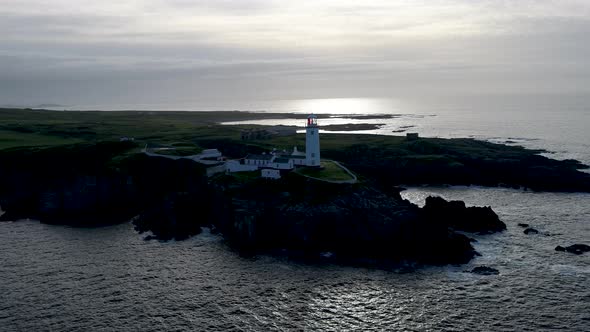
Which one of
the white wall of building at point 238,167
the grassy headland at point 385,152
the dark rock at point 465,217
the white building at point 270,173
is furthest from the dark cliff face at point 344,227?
the grassy headland at point 385,152

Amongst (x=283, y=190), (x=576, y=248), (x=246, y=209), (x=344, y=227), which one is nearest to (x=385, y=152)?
(x=283, y=190)

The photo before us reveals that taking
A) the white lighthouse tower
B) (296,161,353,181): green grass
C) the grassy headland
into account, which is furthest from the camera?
the grassy headland

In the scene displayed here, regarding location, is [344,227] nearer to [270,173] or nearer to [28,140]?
[270,173]

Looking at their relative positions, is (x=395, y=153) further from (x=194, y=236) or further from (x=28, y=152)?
(x=28, y=152)

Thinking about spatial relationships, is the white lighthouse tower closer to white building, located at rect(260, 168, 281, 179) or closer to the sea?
white building, located at rect(260, 168, 281, 179)

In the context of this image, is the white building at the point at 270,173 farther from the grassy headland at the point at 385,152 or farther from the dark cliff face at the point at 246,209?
the grassy headland at the point at 385,152

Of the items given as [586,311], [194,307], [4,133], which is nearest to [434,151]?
[586,311]

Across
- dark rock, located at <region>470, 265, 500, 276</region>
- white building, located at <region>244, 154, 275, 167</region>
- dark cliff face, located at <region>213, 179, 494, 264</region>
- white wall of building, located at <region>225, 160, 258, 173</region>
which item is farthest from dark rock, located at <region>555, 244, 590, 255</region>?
white wall of building, located at <region>225, 160, 258, 173</region>
